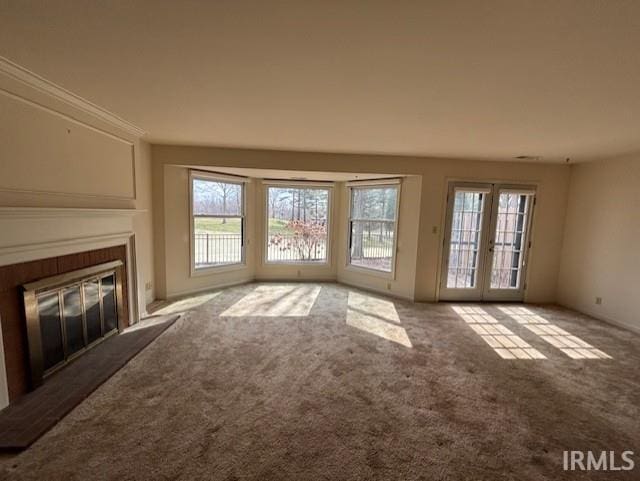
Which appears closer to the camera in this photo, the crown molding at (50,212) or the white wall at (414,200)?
the crown molding at (50,212)

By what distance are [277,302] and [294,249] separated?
5.09 ft

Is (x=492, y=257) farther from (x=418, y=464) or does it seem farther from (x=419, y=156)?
(x=418, y=464)

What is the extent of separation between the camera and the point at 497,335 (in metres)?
3.58

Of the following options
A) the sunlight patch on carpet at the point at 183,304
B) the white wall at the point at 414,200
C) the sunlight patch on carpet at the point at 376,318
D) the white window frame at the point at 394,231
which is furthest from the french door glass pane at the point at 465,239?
the sunlight patch on carpet at the point at 183,304

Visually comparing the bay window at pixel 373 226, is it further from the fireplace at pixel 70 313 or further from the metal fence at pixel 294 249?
the fireplace at pixel 70 313

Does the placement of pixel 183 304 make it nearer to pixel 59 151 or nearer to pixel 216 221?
pixel 216 221

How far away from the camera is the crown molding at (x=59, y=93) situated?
196 centimetres

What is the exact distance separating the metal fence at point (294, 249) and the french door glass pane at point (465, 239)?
94.9 inches

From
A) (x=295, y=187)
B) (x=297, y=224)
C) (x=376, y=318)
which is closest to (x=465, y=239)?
(x=376, y=318)

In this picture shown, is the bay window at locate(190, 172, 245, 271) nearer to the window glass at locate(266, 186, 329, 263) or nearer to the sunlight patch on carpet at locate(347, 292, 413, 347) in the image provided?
the window glass at locate(266, 186, 329, 263)

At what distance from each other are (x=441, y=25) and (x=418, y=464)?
7.91ft

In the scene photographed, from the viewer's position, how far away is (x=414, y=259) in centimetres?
478

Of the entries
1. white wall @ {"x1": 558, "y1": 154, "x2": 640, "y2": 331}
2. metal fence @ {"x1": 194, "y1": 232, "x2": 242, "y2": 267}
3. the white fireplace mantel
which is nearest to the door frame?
white wall @ {"x1": 558, "y1": 154, "x2": 640, "y2": 331}

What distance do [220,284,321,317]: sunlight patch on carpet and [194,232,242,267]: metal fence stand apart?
2.59ft
